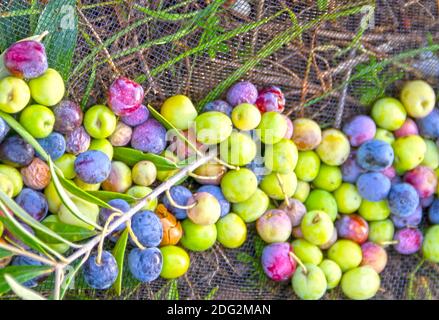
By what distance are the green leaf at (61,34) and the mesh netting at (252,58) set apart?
0.06ft

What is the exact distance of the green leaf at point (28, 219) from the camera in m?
1.20

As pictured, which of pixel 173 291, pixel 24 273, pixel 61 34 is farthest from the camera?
pixel 173 291

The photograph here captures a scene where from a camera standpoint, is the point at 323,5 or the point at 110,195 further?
the point at 323,5

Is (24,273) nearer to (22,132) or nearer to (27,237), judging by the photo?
(27,237)

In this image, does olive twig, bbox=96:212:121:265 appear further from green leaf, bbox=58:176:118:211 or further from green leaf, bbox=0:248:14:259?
green leaf, bbox=0:248:14:259

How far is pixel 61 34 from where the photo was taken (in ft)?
4.74

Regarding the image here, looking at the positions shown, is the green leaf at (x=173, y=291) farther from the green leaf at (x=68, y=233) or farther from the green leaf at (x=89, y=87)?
the green leaf at (x=89, y=87)

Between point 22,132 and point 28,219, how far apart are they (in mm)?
217

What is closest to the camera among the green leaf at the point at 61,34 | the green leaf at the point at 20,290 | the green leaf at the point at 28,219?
the green leaf at the point at 20,290

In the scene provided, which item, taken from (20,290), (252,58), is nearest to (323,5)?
(252,58)

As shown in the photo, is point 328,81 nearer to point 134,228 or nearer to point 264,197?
point 264,197

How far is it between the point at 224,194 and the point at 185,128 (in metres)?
0.18

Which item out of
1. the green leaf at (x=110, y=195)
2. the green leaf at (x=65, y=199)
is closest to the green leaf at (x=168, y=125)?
the green leaf at (x=110, y=195)

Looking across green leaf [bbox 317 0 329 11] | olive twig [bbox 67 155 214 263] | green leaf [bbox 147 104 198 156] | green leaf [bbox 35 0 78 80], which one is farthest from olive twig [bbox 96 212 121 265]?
green leaf [bbox 317 0 329 11]
